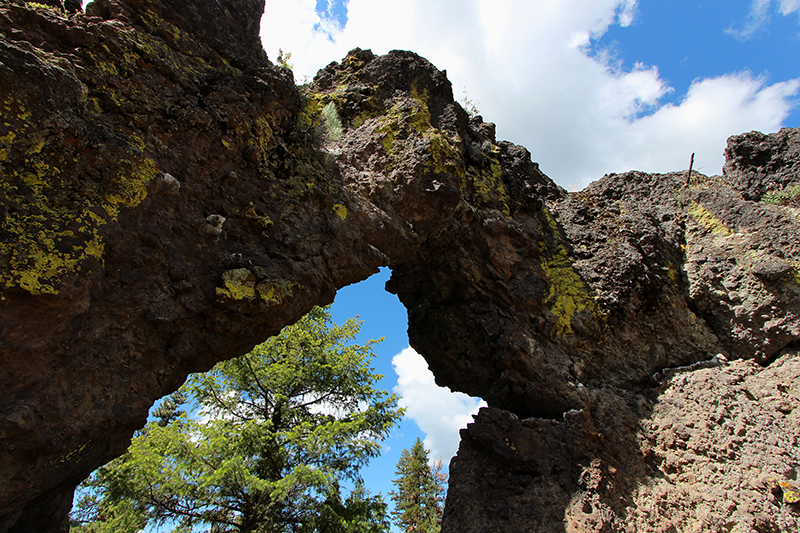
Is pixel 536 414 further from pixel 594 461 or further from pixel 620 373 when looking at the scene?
pixel 620 373

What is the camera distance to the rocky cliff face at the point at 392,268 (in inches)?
137

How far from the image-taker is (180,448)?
7980 millimetres

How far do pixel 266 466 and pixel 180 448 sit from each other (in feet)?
5.31

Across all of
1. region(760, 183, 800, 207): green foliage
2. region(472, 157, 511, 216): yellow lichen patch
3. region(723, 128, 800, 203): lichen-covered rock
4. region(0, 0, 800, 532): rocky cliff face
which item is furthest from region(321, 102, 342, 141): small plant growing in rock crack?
region(760, 183, 800, 207): green foliage

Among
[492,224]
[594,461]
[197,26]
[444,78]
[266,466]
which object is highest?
[444,78]

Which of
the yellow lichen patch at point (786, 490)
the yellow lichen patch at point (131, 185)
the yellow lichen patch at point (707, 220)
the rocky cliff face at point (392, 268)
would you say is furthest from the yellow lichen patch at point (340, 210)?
the yellow lichen patch at point (707, 220)

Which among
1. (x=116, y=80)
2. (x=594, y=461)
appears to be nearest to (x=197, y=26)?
(x=116, y=80)

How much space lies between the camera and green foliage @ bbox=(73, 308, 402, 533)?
7629mm

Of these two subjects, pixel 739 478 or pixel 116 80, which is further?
pixel 739 478

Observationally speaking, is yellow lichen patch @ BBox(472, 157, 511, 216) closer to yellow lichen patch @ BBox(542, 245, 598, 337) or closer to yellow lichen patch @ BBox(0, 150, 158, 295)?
yellow lichen patch @ BBox(542, 245, 598, 337)

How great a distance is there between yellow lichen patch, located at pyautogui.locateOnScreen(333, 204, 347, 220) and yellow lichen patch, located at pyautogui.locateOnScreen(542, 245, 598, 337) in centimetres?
376

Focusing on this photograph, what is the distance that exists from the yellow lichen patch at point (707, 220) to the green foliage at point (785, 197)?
1083mm

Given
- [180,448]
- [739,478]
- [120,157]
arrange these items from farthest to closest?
[180,448]
[739,478]
[120,157]

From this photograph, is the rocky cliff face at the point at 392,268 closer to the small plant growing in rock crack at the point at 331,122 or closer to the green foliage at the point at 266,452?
the small plant growing in rock crack at the point at 331,122
